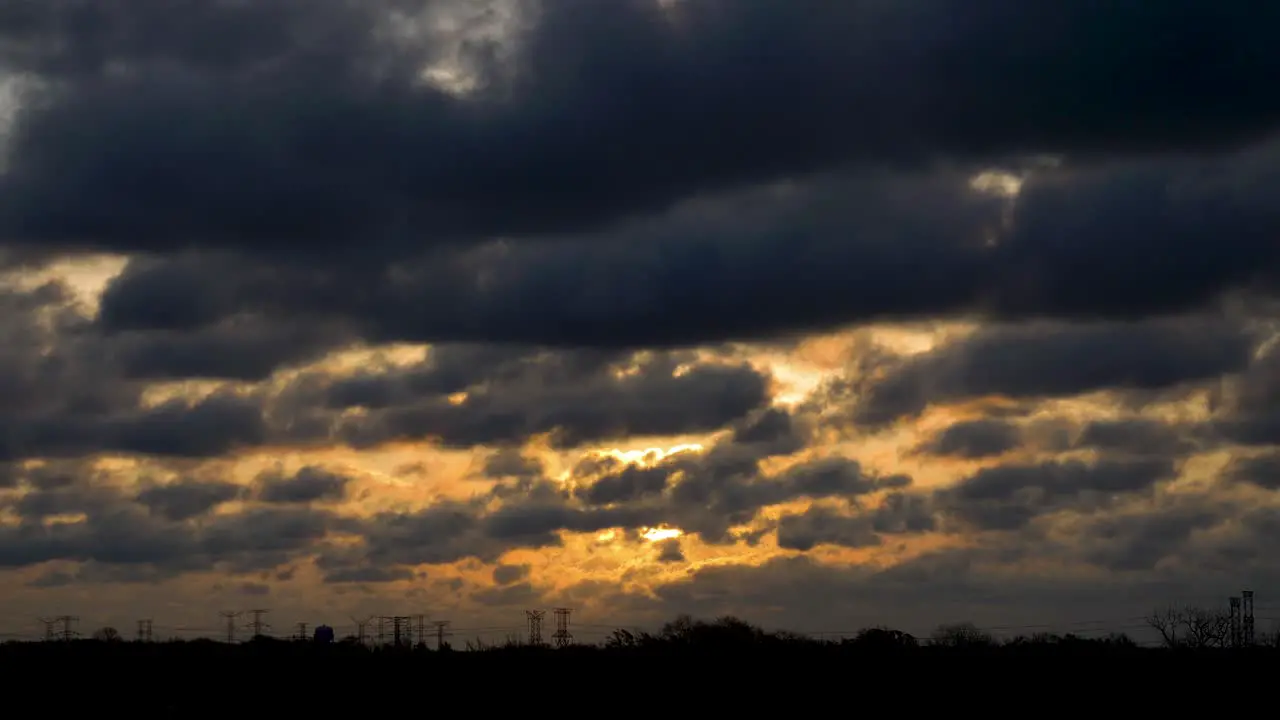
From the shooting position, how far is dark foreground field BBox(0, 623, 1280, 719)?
56812mm

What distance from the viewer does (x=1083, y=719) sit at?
176 ft

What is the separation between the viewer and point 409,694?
5969 cm

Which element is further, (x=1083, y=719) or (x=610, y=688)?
(x=610, y=688)

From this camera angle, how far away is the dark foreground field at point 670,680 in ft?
186

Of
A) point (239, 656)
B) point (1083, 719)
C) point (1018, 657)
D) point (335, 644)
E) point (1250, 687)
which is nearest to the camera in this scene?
point (1083, 719)

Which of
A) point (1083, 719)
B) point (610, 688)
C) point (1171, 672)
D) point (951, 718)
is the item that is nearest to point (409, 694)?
point (610, 688)

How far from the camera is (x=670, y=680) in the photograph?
199 feet

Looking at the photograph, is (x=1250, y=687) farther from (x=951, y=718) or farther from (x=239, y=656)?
(x=239, y=656)

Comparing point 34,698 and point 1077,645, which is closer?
point 34,698

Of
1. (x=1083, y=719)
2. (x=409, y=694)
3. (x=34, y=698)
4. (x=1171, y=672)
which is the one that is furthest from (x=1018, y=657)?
(x=34, y=698)

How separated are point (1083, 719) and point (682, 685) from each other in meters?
13.6

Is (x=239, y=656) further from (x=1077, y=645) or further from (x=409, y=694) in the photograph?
(x=1077, y=645)

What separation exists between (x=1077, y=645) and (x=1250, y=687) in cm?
1638

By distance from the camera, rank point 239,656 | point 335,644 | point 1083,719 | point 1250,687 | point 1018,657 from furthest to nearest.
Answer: point 335,644 < point 239,656 < point 1018,657 < point 1250,687 < point 1083,719
